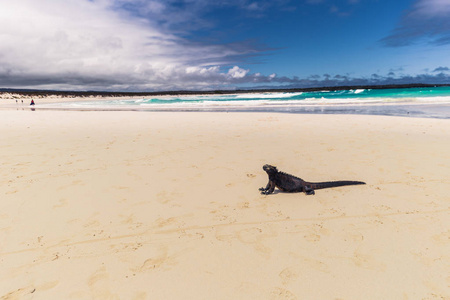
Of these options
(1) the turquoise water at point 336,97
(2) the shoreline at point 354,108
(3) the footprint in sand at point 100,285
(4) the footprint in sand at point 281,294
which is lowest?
(4) the footprint in sand at point 281,294

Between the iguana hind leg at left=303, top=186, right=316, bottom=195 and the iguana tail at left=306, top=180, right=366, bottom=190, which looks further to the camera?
the iguana tail at left=306, top=180, right=366, bottom=190

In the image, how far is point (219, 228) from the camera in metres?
3.91

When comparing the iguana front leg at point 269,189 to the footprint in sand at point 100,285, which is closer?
the footprint in sand at point 100,285

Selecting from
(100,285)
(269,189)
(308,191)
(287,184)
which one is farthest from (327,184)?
(100,285)

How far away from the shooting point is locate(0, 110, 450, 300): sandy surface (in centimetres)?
281

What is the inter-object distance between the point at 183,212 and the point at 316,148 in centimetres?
578

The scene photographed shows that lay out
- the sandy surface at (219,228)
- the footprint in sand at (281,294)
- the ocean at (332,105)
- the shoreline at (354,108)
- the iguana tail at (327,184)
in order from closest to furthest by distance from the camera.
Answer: the footprint in sand at (281,294)
the sandy surface at (219,228)
the iguana tail at (327,184)
the shoreline at (354,108)
the ocean at (332,105)

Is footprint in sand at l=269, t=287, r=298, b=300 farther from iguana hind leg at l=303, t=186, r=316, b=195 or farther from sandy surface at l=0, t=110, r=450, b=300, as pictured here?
iguana hind leg at l=303, t=186, r=316, b=195

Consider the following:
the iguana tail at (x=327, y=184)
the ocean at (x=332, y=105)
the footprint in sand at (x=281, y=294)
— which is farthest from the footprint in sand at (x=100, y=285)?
the ocean at (x=332, y=105)

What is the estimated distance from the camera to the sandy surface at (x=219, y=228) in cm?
281

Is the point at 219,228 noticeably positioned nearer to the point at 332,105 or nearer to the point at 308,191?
the point at 308,191

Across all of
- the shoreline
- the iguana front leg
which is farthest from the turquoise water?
the iguana front leg

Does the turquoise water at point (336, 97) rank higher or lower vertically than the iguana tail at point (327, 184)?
higher

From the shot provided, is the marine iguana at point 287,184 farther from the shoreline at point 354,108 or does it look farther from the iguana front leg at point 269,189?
the shoreline at point 354,108
